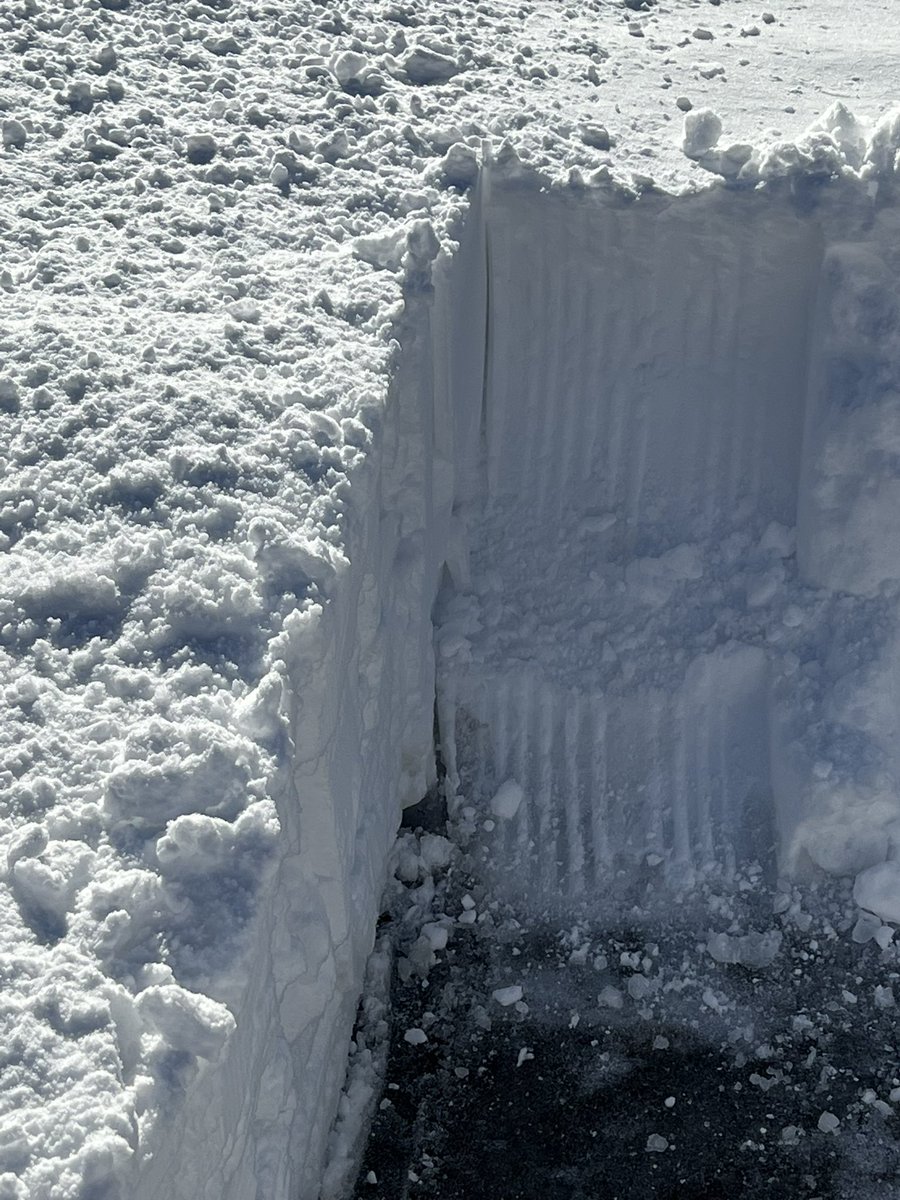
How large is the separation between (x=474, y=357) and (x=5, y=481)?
150cm

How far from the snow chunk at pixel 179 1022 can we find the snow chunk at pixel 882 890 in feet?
6.83

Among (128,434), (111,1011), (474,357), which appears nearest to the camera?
(111,1011)

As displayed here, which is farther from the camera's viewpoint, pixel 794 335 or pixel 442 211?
pixel 794 335

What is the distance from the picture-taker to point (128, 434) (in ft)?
10.1

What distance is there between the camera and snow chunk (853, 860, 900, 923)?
12.6 feet

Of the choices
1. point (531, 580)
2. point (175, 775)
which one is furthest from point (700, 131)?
point (175, 775)

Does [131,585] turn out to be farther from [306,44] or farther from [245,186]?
[306,44]

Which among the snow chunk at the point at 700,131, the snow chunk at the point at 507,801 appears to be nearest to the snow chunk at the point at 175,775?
the snow chunk at the point at 507,801

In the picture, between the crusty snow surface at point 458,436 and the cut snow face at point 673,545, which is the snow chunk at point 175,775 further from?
the cut snow face at point 673,545

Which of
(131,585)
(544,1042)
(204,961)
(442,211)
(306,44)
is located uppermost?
(306,44)

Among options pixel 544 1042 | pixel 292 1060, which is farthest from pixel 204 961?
pixel 544 1042

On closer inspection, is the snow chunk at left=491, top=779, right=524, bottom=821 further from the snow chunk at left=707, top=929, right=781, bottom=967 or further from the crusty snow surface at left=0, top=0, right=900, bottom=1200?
the snow chunk at left=707, top=929, right=781, bottom=967

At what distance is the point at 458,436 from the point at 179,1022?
2166 mm

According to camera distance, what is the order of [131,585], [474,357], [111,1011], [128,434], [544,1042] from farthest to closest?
[474,357] < [544,1042] < [128,434] < [131,585] < [111,1011]
